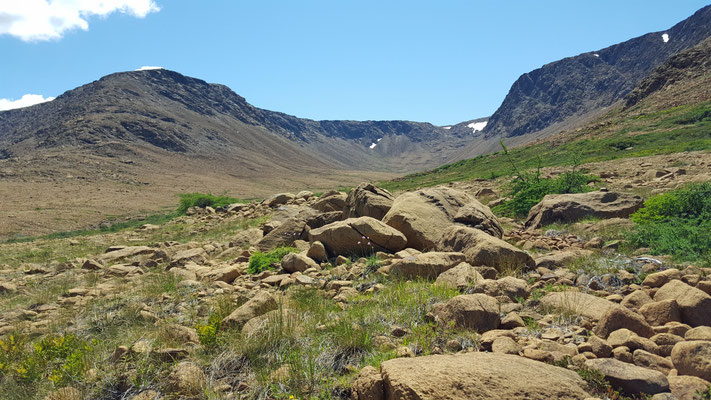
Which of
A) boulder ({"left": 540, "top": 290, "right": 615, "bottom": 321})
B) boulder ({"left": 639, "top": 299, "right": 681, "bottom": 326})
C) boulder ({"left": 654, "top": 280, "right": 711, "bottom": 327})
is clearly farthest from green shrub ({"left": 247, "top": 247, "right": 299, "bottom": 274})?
boulder ({"left": 654, "top": 280, "right": 711, "bottom": 327})

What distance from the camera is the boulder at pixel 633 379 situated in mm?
2656

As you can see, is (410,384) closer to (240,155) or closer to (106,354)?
(106,354)

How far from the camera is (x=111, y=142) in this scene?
87.1 m

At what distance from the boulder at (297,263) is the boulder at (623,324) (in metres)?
5.37

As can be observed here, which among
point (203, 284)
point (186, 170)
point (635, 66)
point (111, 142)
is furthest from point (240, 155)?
point (635, 66)

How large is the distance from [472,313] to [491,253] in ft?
8.59

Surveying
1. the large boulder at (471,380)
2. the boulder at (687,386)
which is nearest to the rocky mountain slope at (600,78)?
the boulder at (687,386)

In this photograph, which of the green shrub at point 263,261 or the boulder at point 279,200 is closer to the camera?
the green shrub at point 263,261

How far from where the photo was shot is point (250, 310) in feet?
15.1

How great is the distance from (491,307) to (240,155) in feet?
386

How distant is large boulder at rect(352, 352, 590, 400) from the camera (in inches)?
102

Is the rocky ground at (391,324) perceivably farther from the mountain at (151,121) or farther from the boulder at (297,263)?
the mountain at (151,121)

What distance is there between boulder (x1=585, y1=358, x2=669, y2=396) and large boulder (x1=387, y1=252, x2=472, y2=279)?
122 inches

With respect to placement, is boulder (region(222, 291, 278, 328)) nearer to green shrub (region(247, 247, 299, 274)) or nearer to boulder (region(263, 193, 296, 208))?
green shrub (region(247, 247, 299, 274))
